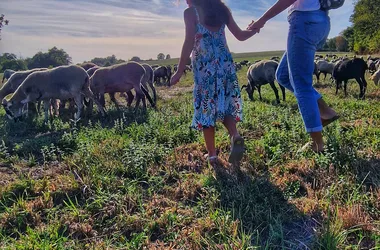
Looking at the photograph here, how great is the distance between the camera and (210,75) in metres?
3.56

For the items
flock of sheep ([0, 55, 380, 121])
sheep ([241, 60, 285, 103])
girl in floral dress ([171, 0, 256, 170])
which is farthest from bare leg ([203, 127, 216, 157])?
sheep ([241, 60, 285, 103])

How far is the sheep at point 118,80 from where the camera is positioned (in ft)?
33.6

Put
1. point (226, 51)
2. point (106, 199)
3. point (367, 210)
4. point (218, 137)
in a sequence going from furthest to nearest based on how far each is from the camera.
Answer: point (218, 137), point (226, 51), point (106, 199), point (367, 210)

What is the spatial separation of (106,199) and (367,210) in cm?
221

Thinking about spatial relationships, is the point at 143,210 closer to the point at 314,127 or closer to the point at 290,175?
the point at 290,175

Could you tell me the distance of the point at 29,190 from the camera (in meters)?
3.45

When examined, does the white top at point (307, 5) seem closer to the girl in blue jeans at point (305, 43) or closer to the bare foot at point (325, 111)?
the girl in blue jeans at point (305, 43)

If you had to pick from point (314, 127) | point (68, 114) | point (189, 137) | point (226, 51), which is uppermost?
point (226, 51)

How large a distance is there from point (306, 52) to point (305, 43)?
0.09m

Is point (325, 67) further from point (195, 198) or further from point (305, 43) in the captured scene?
point (195, 198)

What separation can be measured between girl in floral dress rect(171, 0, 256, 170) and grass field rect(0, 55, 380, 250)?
572mm

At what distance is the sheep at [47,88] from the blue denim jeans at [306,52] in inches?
248

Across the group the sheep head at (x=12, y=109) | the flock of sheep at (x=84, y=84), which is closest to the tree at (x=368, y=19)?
the flock of sheep at (x=84, y=84)

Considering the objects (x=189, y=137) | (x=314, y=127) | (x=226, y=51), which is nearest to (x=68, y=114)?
(x=189, y=137)
